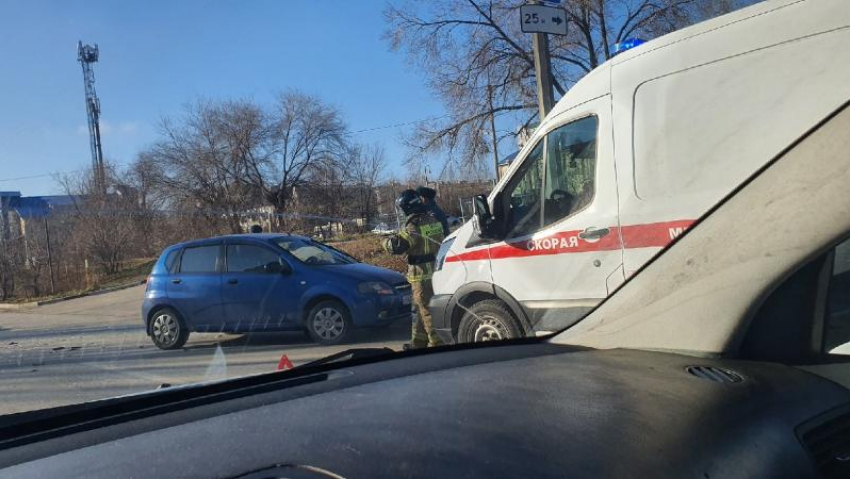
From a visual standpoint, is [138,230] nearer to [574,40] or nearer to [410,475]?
[410,475]

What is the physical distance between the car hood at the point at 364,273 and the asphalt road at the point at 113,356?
0.70 m

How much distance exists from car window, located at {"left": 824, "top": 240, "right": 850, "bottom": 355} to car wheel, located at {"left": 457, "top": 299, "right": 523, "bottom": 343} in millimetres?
2547

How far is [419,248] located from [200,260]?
295 centimetres

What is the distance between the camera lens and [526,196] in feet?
17.6

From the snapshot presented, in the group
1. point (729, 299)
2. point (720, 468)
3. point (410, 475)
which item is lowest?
point (720, 468)

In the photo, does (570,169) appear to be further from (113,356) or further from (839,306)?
(113,356)

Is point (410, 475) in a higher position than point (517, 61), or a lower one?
lower

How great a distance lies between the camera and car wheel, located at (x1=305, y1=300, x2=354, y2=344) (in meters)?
7.79

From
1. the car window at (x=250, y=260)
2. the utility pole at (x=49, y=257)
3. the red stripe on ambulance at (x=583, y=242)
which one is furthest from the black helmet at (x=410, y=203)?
the utility pole at (x=49, y=257)

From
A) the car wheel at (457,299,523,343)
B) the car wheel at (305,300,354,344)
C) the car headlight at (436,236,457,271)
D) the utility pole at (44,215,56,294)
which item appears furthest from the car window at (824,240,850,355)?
the utility pole at (44,215,56,294)

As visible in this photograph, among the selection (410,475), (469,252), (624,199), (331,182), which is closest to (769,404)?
(410,475)

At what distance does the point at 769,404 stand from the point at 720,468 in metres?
0.55

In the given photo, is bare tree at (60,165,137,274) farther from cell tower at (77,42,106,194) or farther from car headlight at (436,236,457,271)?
car headlight at (436,236,457,271)

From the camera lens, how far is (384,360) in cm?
307
